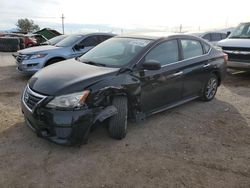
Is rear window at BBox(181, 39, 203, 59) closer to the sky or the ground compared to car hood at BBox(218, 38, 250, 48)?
closer to the sky

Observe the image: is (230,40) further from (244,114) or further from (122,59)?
(122,59)

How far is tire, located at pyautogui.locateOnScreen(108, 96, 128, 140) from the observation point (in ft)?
12.8

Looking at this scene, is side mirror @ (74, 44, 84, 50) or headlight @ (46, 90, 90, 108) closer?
headlight @ (46, 90, 90, 108)

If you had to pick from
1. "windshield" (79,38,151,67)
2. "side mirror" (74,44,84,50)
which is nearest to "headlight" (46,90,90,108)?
"windshield" (79,38,151,67)

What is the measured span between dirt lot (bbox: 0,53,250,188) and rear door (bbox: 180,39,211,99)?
549 millimetres

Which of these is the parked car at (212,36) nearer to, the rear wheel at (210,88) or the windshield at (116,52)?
the rear wheel at (210,88)

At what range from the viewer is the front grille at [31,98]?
362cm

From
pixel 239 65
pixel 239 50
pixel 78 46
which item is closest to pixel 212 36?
pixel 239 50

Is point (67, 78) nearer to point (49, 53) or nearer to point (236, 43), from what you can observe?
point (49, 53)

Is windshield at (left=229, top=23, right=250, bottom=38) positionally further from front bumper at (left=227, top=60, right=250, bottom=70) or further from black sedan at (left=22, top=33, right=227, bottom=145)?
black sedan at (left=22, top=33, right=227, bottom=145)

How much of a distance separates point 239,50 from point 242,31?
127 cm

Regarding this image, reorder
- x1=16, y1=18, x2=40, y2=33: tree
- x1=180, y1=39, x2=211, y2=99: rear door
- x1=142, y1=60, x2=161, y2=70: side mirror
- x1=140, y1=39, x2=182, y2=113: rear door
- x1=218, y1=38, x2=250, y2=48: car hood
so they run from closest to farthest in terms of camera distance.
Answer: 1. x1=142, y1=60, x2=161, y2=70: side mirror
2. x1=140, y1=39, x2=182, y2=113: rear door
3. x1=180, y1=39, x2=211, y2=99: rear door
4. x1=218, y1=38, x2=250, y2=48: car hood
5. x1=16, y1=18, x2=40, y2=33: tree

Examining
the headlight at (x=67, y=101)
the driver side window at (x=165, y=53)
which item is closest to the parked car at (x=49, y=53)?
the driver side window at (x=165, y=53)

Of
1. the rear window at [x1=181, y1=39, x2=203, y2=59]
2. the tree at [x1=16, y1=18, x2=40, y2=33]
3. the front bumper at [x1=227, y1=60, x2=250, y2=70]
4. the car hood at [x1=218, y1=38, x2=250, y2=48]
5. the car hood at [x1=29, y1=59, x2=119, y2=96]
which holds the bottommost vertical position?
the tree at [x1=16, y1=18, x2=40, y2=33]
